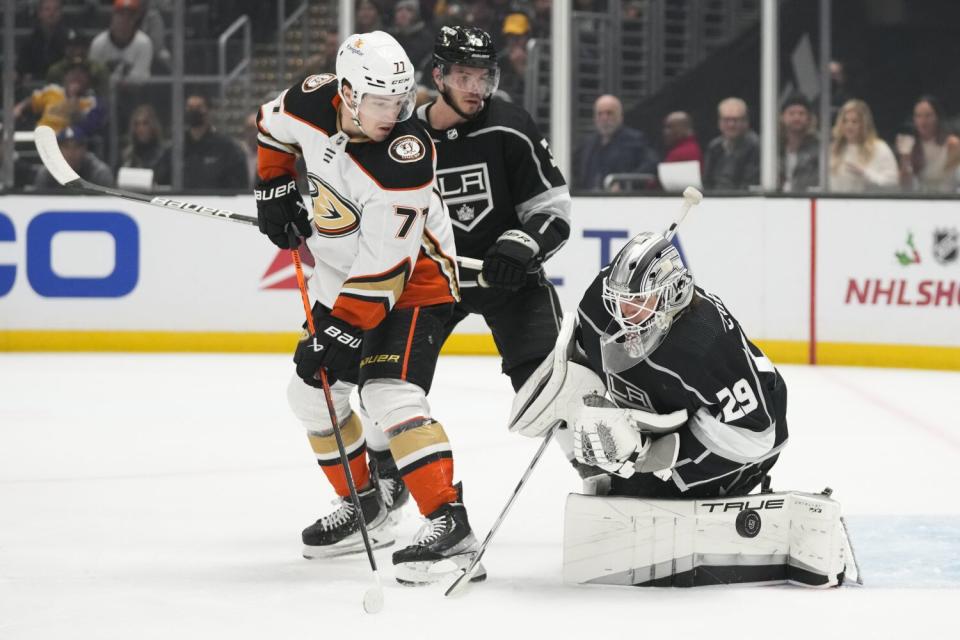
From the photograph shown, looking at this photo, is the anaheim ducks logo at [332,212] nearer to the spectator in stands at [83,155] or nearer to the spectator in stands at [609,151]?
the spectator in stands at [609,151]

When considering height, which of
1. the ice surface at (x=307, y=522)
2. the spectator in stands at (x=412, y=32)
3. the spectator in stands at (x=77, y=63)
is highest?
the spectator in stands at (x=412, y=32)

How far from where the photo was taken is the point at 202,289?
6949mm

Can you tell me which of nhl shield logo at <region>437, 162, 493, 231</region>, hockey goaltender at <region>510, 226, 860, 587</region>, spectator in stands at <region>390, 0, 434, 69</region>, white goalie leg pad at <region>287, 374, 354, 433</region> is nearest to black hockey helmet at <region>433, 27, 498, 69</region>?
nhl shield logo at <region>437, 162, 493, 231</region>

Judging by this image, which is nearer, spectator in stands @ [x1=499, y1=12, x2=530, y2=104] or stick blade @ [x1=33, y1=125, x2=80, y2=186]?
stick blade @ [x1=33, y1=125, x2=80, y2=186]

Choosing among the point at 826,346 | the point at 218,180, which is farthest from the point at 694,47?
the point at 218,180

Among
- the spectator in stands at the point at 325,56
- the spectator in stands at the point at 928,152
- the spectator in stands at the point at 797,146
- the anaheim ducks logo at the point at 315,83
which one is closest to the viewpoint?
the anaheim ducks logo at the point at 315,83

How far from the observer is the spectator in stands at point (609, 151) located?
6934mm

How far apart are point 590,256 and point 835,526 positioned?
391 cm

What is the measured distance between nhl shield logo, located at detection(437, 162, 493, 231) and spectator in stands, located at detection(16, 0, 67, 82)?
4236 mm

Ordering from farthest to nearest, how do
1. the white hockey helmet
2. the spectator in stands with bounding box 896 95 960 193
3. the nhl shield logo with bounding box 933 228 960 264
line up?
the spectator in stands with bounding box 896 95 960 193 → the nhl shield logo with bounding box 933 228 960 264 → the white hockey helmet

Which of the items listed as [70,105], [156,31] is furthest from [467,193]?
[70,105]

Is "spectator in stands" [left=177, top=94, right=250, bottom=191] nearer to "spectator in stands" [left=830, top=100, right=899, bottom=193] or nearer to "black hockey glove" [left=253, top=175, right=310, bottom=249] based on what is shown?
"spectator in stands" [left=830, top=100, right=899, bottom=193]

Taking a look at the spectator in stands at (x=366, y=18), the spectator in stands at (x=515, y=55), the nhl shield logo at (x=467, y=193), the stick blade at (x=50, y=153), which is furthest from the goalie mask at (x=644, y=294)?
the spectator in stands at (x=366, y=18)

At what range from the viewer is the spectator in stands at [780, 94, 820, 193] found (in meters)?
6.76
